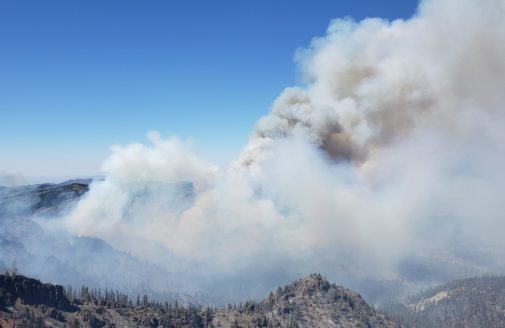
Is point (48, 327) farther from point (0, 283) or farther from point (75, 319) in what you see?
point (0, 283)

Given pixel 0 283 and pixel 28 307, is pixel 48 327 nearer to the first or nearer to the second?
pixel 28 307

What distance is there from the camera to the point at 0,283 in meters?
199

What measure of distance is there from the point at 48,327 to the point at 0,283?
1414 inches

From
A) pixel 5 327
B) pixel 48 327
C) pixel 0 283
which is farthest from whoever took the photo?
pixel 0 283

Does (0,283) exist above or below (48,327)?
above

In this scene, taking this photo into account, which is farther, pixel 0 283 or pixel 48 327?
pixel 0 283

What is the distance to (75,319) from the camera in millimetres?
199125

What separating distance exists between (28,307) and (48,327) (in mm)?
18846

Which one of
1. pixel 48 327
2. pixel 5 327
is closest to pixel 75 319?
pixel 48 327

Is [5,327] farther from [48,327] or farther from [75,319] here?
[75,319]

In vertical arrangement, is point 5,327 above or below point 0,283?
below

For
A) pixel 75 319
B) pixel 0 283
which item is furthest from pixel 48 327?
pixel 0 283

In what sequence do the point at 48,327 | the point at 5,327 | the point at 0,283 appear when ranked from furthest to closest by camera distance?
the point at 0,283
the point at 48,327
the point at 5,327

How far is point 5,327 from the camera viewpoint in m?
169
